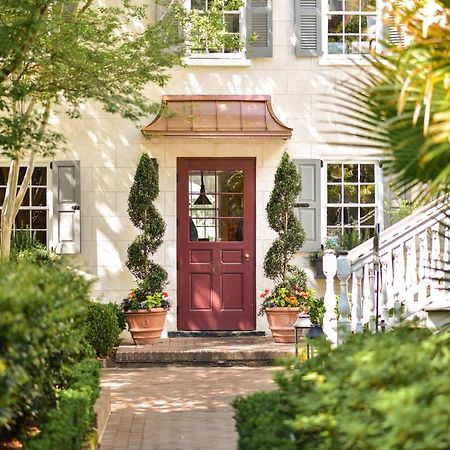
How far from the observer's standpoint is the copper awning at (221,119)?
15.7 m

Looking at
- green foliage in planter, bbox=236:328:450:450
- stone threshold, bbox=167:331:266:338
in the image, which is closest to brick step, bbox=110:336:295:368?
stone threshold, bbox=167:331:266:338

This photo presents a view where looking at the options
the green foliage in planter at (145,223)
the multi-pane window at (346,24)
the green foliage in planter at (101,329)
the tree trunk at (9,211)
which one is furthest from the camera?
the multi-pane window at (346,24)

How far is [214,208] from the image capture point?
1662 cm

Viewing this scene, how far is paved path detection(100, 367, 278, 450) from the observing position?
936 centimetres

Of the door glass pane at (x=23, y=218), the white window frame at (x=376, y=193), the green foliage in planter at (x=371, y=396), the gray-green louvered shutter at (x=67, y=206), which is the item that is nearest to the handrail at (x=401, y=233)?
the white window frame at (x=376, y=193)

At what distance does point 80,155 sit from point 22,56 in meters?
6.24

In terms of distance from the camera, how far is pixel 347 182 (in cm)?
1653

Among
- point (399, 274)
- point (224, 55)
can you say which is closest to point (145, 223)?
point (224, 55)

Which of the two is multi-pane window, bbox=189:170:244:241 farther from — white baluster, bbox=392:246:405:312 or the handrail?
white baluster, bbox=392:246:405:312

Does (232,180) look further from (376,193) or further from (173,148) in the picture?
(376,193)

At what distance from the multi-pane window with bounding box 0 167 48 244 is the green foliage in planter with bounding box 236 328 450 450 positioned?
1035 centimetres

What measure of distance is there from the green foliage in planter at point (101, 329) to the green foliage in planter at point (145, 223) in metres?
1.59

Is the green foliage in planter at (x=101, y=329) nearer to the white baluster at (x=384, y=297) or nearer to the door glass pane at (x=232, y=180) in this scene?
the door glass pane at (x=232, y=180)

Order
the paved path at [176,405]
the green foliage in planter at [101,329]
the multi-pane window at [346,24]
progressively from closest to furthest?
the paved path at [176,405] → the green foliage in planter at [101,329] → the multi-pane window at [346,24]
